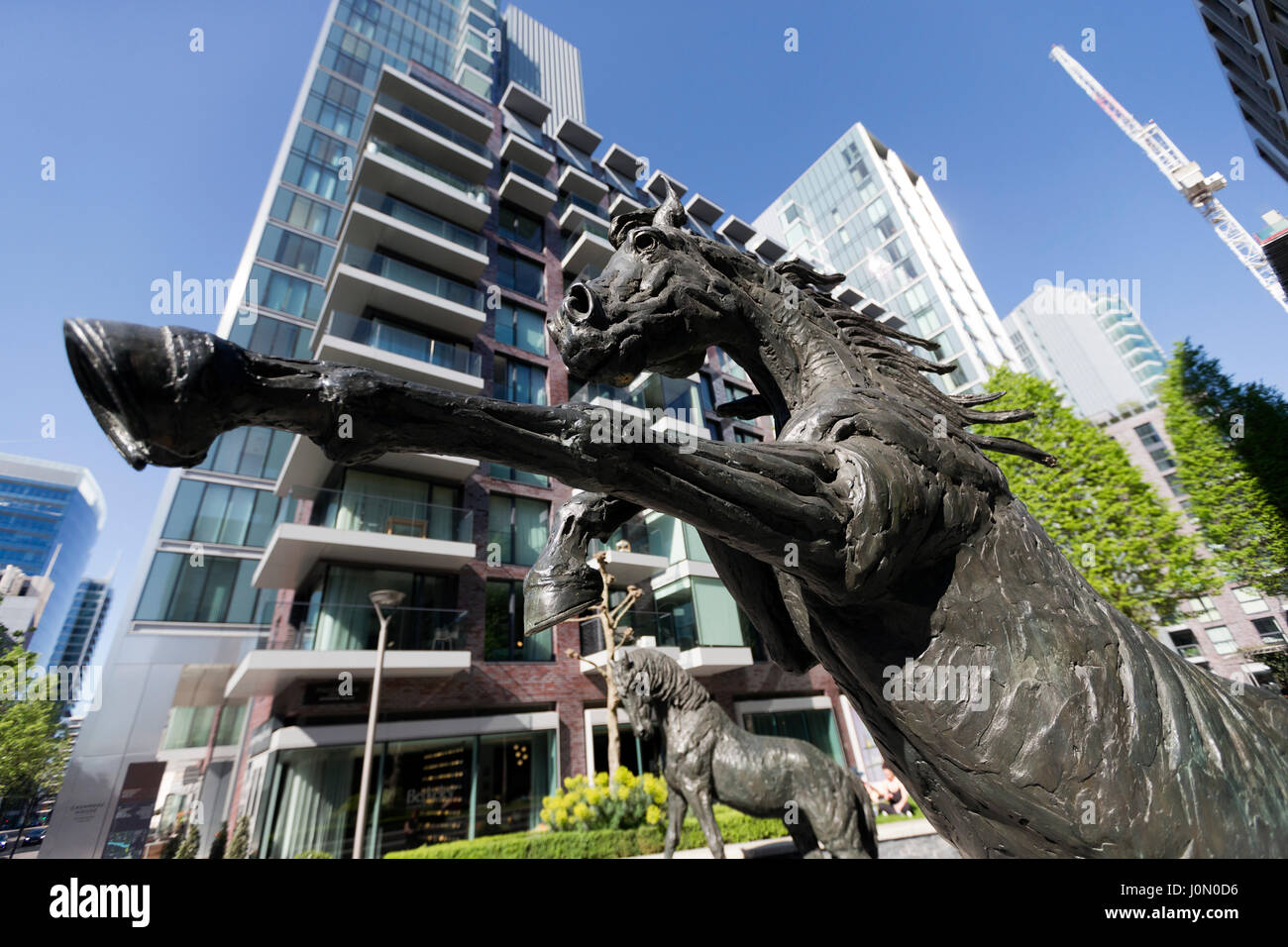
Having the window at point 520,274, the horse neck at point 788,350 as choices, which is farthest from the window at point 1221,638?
the horse neck at point 788,350

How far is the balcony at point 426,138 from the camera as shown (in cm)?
2086

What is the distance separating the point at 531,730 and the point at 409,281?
13.8 m

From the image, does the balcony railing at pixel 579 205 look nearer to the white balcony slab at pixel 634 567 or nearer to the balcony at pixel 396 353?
the balcony at pixel 396 353

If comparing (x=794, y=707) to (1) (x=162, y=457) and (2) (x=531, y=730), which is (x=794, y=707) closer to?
(2) (x=531, y=730)

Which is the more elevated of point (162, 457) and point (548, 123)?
point (548, 123)

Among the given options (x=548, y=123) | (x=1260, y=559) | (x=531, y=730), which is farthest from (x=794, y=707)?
(x=548, y=123)

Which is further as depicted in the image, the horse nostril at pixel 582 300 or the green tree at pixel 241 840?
the green tree at pixel 241 840

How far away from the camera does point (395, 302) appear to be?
17.6 m

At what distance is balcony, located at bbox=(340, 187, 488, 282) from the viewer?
18109 millimetres

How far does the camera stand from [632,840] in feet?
35.7

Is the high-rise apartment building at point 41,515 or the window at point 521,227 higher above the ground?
the window at point 521,227

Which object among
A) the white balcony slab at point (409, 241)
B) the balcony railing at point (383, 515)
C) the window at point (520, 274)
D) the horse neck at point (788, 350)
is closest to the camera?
the horse neck at point (788, 350)

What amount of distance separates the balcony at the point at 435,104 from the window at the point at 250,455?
1423 cm

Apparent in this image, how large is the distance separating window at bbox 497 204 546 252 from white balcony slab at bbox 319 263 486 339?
22.0ft
